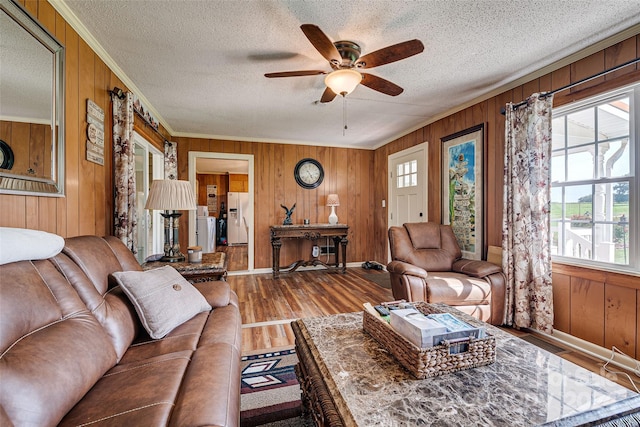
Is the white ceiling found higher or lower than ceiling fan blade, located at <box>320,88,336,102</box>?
higher

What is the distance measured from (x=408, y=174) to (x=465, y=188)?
48.4 inches

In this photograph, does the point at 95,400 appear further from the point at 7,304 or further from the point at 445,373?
the point at 445,373

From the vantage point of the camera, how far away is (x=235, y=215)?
8719 mm

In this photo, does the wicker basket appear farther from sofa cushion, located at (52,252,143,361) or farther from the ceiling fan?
the ceiling fan

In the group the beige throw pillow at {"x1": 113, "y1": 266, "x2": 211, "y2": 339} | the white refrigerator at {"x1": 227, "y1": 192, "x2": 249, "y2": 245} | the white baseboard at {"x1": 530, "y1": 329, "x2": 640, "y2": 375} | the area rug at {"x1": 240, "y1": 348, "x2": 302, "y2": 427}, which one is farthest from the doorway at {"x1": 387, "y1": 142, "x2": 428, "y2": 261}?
the white refrigerator at {"x1": 227, "y1": 192, "x2": 249, "y2": 245}

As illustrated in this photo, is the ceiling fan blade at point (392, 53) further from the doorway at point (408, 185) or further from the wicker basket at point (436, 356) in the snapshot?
the doorway at point (408, 185)

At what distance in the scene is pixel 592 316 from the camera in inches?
82.9

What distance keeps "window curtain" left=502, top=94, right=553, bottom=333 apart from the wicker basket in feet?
5.61

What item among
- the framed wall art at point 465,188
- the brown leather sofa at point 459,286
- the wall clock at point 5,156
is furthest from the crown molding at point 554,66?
the wall clock at point 5,156

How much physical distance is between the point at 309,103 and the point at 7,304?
2953mm

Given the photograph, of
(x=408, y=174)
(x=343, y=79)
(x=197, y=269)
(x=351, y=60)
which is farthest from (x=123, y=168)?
(x=408, y=174)

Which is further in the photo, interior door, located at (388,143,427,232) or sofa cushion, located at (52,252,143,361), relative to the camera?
interior door, located at (388,143,427,232)

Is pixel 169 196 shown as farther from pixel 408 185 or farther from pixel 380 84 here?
pixel 408 185

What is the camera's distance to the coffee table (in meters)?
0.82
